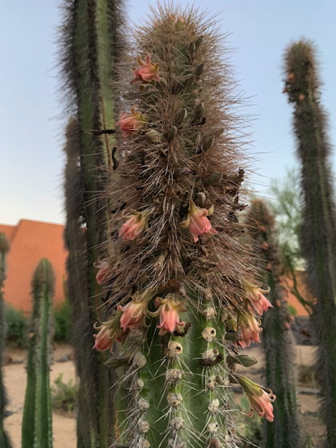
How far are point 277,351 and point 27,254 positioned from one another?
15738mm

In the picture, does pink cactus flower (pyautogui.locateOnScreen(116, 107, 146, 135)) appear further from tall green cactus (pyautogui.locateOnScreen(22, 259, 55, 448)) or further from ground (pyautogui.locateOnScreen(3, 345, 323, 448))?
ground (pyautogui.locateOnScreen(3, 345, 323, 448))

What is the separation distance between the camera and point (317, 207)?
14.2ft

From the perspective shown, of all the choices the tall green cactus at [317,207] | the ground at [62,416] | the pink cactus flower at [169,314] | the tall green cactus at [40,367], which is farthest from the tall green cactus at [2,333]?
the pink cactus flower at [169,314]

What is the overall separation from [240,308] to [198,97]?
717 millimetres

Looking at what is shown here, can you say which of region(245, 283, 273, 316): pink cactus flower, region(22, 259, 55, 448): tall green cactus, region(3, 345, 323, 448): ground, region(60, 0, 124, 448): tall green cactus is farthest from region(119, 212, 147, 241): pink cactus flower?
region(3, 345, 323, 448): ground

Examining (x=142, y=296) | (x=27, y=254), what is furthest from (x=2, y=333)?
(x=27, y=254)

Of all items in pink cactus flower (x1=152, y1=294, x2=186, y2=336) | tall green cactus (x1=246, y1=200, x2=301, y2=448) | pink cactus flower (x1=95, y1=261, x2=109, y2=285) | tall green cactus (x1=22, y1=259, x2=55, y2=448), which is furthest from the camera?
tall green cactus (x1=246, y1=200, x2=301, y2=448)

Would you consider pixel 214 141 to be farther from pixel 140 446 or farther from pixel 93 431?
pixel 93 431

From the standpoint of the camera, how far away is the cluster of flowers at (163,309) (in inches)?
49.9

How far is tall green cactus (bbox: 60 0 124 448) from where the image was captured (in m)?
2.14

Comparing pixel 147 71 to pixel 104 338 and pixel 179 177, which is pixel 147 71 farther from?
pixel 104 338

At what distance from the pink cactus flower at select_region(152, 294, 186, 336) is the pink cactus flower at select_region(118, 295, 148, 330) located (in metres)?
0.04

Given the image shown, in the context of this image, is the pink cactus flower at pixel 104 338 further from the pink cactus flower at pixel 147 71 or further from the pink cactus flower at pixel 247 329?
the pink cactus flower at pixel 147 71

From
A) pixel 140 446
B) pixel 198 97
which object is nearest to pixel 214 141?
pixel 198 97
